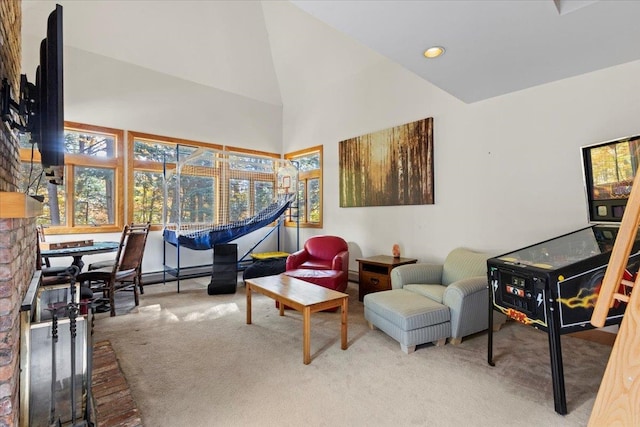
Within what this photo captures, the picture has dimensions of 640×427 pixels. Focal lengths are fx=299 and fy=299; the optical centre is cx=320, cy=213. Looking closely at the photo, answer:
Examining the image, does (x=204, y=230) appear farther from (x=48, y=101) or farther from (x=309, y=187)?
(x=48, y=101)

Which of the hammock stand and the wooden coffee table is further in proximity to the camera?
the hammock stand

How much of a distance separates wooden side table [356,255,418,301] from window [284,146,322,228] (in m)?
1.98

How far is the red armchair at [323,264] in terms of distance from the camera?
3695mm

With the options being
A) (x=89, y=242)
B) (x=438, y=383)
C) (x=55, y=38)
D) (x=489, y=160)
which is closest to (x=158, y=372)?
(x=438, y=383)

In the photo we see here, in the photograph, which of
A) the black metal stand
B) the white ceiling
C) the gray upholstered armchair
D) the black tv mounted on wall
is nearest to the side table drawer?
the gray upholstered armchair

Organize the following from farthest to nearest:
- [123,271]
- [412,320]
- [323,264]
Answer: [323,264], [123,271], [412,320]

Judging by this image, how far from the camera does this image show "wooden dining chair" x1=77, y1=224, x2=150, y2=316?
3.51 meters

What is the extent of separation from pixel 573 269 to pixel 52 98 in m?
3.17

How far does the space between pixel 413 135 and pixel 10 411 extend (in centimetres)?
452

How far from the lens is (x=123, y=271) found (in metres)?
3.78

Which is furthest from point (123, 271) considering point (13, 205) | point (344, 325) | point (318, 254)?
point (13, 205)

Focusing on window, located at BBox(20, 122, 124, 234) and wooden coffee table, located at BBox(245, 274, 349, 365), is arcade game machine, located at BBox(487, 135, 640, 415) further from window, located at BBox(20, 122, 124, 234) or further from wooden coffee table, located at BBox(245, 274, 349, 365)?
window, located at BBox(20, 122, 124, 234)

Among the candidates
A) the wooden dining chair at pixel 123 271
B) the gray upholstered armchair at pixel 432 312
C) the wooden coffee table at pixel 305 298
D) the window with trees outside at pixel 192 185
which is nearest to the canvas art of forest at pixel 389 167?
the gray upholstered armchair at pixel 432 312

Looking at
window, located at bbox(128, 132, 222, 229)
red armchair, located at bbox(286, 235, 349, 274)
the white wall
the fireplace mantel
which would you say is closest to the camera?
the fireplace mantel
